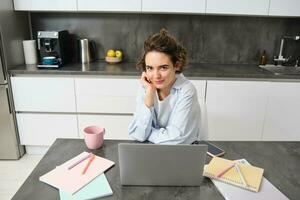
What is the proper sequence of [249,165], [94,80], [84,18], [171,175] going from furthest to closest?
[84,18], [94,80], [249,165], [171,175]

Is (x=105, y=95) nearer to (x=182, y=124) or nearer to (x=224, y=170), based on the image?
(x=182, y=124)

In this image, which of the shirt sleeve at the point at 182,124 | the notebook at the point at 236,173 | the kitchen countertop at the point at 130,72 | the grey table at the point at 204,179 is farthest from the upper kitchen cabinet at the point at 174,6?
the notebook at the point at 236,173

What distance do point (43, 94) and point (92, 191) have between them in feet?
5.65

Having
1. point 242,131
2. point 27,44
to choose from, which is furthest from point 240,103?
point 27,44

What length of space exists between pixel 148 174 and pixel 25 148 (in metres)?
2.14

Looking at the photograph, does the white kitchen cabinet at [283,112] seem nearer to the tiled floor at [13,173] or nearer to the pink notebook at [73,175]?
the pink notebook at [73,175]

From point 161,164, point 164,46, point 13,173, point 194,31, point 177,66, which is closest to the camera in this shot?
point 161,164

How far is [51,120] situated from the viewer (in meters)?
2.43

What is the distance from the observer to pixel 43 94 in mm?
2338

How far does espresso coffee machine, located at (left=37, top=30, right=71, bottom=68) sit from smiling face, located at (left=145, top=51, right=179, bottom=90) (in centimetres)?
144

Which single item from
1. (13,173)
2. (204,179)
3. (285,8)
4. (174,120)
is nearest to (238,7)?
(285,8)

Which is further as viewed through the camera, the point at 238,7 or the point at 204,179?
the point at 238,7

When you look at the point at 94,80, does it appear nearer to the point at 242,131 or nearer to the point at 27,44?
the point at 27,44

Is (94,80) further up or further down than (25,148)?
further up
